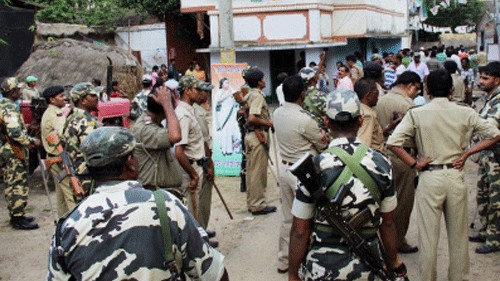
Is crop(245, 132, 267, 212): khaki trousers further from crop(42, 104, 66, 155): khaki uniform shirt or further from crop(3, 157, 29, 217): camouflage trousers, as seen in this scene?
crop(3, 157, 29, 217): camouflage trousers

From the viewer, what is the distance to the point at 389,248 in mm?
3350

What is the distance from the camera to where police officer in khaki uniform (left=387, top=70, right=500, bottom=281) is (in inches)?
175

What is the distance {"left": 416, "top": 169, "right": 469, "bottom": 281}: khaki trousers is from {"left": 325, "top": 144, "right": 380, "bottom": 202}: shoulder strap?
156cm

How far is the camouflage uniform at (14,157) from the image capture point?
24.4ft

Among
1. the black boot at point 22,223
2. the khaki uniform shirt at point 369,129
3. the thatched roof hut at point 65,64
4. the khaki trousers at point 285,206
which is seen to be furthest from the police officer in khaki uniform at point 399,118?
the thatched roof hut at point 65,64

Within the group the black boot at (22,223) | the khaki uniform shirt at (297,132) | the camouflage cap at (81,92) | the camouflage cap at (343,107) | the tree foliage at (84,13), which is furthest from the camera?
the tree foliage at (84,13)

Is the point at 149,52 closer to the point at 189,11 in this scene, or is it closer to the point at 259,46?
the point at 189,11

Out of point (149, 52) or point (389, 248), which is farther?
point (149, 52)

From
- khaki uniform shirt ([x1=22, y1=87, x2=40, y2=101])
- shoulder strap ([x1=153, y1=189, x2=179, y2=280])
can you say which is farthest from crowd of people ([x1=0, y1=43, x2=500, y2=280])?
khaki uniform shirt ([x1=22, y1=87, x2=40, y2=101])

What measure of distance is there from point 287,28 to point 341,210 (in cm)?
1825

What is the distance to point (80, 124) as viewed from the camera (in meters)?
5.36

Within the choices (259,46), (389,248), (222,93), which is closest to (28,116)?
(222,93)

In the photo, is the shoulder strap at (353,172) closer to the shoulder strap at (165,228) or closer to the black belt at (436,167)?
the shoulder strap at (165,228)

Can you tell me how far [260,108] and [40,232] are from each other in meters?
3.41
